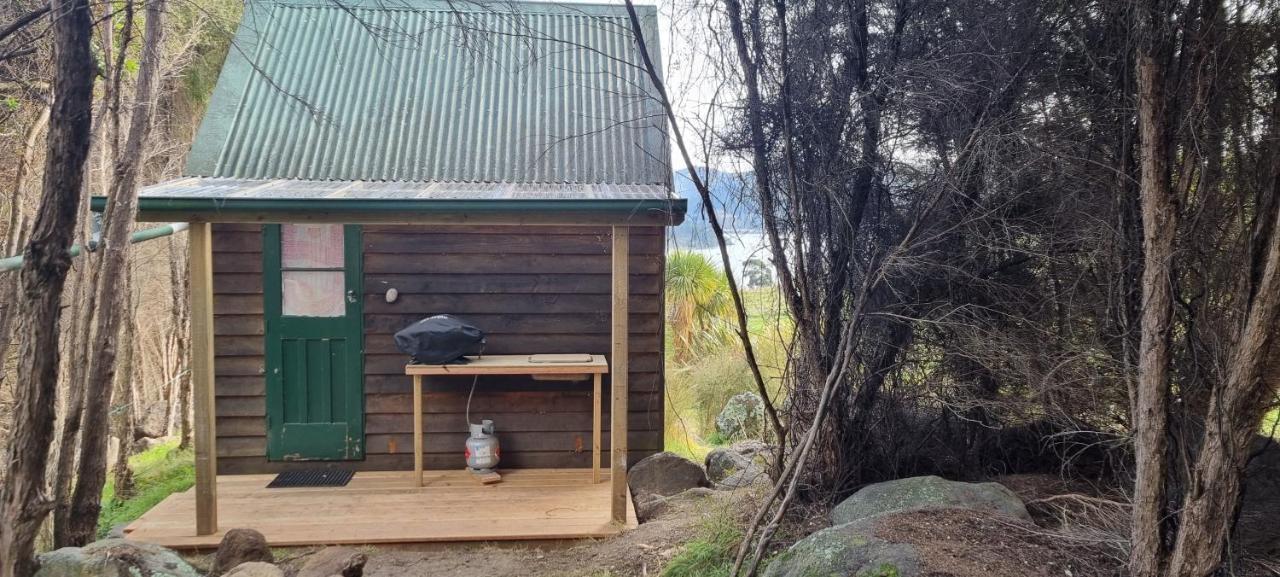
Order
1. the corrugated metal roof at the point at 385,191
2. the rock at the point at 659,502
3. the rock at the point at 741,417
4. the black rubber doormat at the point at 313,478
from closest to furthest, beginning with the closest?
the corrugated metal roof at the point at 385,191
the rock at the point at 659,502
the black rubber doormat at the point at 313,478
the rock at the point at 741,417

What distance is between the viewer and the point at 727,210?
433 centimetres

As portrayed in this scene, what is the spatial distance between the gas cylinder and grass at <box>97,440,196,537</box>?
217 centimetres

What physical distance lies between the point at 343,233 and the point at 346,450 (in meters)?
1.90

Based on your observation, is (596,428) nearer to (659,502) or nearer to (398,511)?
(659,502)

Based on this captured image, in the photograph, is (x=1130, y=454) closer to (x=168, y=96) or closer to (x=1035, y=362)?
(x=1035, y=362)

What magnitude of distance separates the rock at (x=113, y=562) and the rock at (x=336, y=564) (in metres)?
0.58

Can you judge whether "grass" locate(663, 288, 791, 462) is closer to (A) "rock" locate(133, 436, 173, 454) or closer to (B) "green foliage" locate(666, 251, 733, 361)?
(B) "green foliage" locate(666, 251, 733, 361)

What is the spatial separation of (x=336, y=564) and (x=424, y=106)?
4.41m

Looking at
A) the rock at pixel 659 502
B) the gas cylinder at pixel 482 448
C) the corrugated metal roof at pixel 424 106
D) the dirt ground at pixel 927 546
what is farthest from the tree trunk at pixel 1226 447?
the gas cylinder at pixel 482 448

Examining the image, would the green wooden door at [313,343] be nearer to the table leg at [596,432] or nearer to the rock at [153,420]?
the table leg at [596,432]

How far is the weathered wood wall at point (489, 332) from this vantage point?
6418mm

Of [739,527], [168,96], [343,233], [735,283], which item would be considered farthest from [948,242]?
[168,96]

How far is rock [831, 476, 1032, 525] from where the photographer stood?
12.1 feet

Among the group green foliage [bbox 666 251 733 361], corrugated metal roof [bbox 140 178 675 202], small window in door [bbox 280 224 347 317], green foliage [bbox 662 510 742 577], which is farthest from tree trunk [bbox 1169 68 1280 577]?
green foliage [bbox 666 251 733 361]
